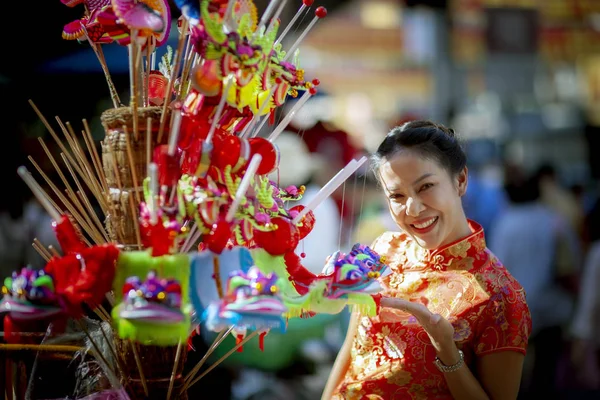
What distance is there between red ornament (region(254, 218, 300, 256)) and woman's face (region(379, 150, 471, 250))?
1.25 ft

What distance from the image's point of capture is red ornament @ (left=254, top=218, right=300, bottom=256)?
173 cm

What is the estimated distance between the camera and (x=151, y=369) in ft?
5.95

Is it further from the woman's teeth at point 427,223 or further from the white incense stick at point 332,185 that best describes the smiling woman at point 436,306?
the white incense stick at point 332,185

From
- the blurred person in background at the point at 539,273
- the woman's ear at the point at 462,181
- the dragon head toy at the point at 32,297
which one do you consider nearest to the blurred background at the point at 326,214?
the blurred person in background at the point at 539,273

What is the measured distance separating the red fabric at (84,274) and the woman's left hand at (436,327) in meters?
0.62

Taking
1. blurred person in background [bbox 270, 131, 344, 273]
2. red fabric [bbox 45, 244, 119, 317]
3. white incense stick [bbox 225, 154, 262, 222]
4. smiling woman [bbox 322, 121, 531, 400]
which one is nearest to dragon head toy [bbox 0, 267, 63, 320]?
red fabric [bbox 45, 244, 119, 317]

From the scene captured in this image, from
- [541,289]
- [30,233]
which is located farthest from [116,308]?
[541,289]

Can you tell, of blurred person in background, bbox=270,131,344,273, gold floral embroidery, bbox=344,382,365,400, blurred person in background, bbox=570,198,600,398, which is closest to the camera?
gold floral embroidery, bbox=344,382,365,400

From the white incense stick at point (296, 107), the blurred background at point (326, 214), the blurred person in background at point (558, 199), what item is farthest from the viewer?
the blurred person in background at point (558, 199)

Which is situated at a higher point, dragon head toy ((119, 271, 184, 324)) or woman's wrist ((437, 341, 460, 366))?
dragon head toy ((119, 271, 184, 324))

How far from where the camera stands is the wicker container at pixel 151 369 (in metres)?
1.81

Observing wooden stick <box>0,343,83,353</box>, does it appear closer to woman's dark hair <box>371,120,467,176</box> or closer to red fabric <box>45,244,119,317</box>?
red fabric <box>45,244,119,317</box>

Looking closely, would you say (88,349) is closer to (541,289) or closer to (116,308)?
(116,308)

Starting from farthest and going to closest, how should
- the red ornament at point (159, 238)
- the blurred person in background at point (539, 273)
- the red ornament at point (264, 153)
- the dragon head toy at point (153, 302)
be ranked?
the blurred person in background at point (539, 273) < the red ornament at point (264, 153) < the red ornament at point (159, 238) < the dragon head toy at point (153, 302)
